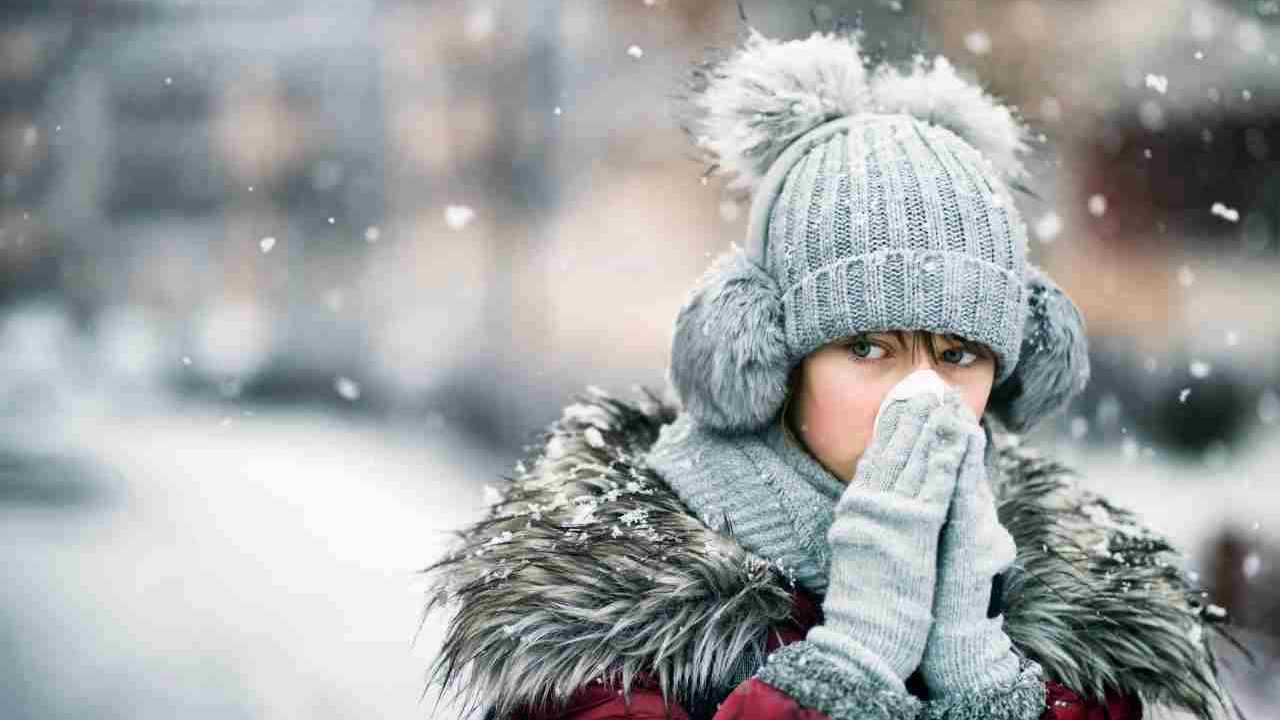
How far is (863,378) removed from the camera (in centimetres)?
141

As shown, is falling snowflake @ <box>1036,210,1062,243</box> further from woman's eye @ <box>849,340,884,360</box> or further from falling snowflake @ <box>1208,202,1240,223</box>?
woman's eye @ <box>849,340,884,360</box>

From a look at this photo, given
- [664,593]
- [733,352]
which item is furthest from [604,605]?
[733,352]

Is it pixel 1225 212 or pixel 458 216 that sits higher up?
pixel 1225 212

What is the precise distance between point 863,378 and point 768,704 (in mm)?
413

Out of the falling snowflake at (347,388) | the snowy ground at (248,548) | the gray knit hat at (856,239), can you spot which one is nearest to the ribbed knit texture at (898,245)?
the gray knit hat at (856,239)

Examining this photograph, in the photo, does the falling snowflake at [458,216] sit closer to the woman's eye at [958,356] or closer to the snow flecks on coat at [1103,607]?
the snow flecks on coat at [1103,607]

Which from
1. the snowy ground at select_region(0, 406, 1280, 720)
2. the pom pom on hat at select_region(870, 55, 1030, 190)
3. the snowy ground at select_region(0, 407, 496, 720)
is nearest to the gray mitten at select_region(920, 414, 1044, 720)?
the pom pom on hat at select_region(870, 55, 1030, 190)

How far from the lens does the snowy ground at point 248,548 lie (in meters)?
2.44

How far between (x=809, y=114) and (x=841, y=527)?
59 centimetres

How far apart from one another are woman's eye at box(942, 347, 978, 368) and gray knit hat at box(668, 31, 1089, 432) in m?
0.03

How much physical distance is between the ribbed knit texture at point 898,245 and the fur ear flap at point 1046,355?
10 centimetres

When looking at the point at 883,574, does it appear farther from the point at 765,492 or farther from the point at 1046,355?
the point at 1046,355

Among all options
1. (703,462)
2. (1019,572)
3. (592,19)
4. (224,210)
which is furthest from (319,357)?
(1019,572)

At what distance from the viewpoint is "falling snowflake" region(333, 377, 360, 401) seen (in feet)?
11.7
